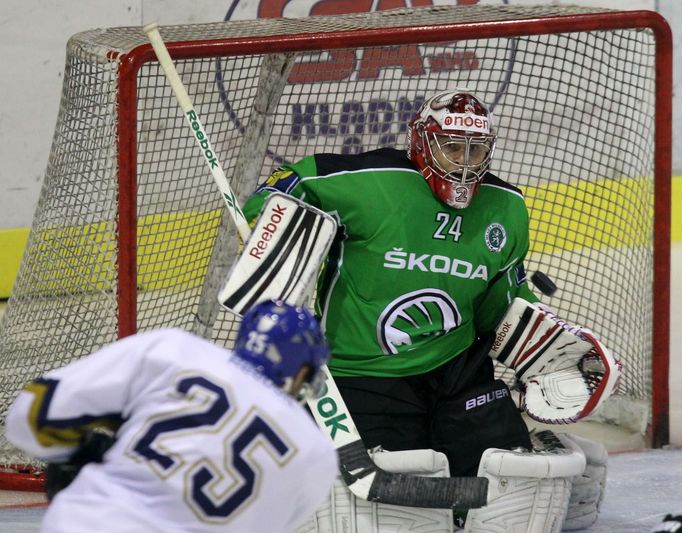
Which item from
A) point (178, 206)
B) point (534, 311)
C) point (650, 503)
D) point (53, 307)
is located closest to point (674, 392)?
point (650, 503)

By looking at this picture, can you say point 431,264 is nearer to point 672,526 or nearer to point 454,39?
point 454,39

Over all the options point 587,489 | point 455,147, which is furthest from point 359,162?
point 587,489

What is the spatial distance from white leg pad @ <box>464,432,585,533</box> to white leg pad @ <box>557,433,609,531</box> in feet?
0.85

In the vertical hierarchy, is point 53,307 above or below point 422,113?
below

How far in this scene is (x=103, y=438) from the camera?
238cm

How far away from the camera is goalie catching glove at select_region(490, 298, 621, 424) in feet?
11.3

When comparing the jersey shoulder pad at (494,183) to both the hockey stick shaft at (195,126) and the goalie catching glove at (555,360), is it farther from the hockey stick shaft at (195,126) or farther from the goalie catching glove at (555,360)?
the hockey stick shaft at (195,126)

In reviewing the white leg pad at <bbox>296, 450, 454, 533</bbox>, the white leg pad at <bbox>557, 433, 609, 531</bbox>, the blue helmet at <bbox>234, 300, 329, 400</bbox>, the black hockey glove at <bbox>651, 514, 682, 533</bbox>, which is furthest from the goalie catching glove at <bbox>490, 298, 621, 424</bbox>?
the blue helmet at <bbox>234, 300, 329, 400</bbox>

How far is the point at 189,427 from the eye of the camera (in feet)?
7.10

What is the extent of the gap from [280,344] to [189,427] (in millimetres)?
196

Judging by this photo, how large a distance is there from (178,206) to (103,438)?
1863 mm

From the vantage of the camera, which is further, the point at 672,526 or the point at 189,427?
the point at 672,526

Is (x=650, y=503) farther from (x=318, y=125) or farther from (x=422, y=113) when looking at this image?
(x=318, y=125)

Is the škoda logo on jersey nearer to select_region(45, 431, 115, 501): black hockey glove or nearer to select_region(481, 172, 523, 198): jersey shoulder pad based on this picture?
select_region(481, 172, 523, 198): jersey shoulder pad
